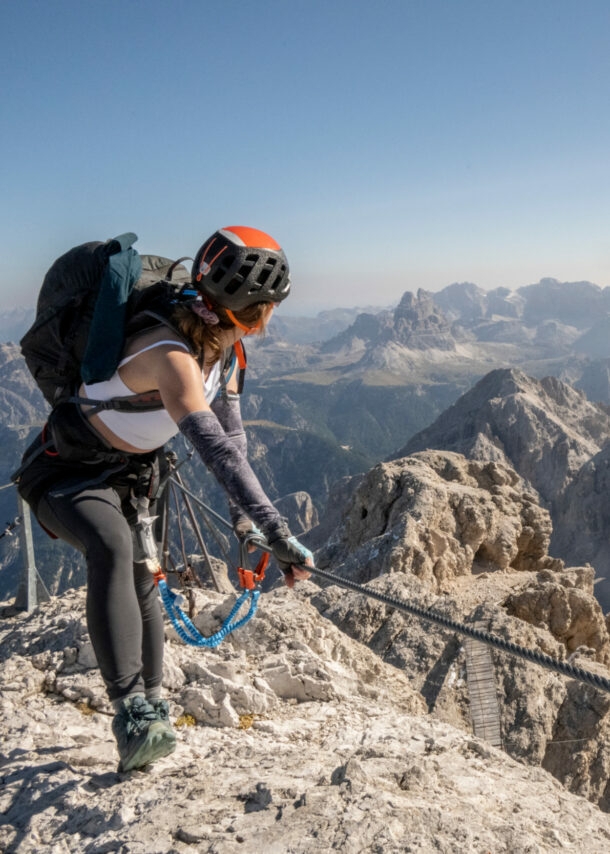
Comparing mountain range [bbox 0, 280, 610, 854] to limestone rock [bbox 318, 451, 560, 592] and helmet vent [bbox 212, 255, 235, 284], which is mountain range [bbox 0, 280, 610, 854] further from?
limestone rock [bbox 318, 451, 560, 592]

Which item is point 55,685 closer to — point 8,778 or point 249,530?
point 8,778

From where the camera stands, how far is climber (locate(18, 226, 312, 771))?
4.12 meters

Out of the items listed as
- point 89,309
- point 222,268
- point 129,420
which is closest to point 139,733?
point 129,420

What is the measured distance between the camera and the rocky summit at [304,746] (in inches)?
156

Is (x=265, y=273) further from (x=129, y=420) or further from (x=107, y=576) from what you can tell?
(x=107, y=576)

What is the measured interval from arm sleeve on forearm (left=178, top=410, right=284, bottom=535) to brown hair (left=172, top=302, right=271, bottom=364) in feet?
1.75

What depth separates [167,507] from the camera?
5855 mm

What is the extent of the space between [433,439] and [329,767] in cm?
10486

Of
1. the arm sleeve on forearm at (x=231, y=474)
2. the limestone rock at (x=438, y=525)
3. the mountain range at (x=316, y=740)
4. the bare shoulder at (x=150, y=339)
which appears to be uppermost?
the bare shoulder at (x=150, y=339)

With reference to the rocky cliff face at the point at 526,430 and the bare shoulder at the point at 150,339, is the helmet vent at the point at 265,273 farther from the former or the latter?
the rocky cliff face at the point at 526,430

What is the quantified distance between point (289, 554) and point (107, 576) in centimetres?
123

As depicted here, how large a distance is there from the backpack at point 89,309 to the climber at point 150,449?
144mm

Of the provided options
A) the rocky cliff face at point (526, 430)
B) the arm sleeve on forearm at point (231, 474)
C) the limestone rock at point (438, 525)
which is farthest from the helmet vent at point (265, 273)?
the rocky cliff face at point (526, 430)

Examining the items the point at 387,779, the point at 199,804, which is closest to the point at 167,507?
the point at 199,804
